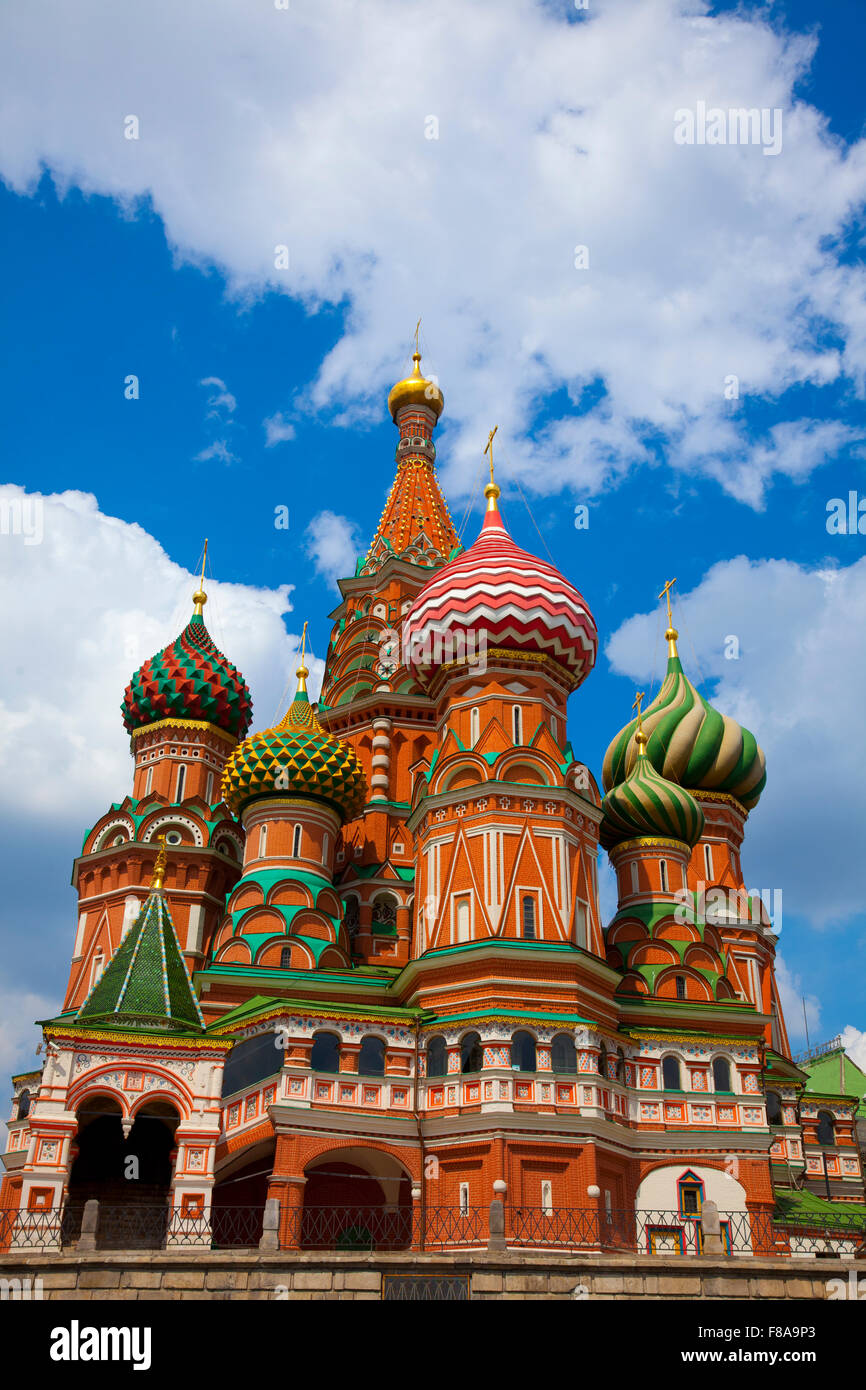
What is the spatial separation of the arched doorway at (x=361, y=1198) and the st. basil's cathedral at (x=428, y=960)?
0.08 m

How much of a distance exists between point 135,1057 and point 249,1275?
7.67m

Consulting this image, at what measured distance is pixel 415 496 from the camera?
38.3 metres

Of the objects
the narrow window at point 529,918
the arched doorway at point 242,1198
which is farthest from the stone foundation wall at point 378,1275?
the narrow window at point 529,918

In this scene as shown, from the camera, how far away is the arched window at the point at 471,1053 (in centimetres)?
2227

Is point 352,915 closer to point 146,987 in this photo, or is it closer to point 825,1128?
point 146,987

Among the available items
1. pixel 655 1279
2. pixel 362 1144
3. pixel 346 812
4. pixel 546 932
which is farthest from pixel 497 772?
pixel 655 1279

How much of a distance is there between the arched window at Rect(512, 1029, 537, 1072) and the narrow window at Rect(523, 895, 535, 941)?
195cm

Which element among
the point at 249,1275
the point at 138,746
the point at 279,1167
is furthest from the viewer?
the point at 138,746

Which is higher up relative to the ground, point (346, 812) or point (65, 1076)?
point (346, 812)

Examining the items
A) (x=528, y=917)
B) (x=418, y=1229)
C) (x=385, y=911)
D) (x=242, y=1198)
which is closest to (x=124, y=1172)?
(x=242, y=1198)

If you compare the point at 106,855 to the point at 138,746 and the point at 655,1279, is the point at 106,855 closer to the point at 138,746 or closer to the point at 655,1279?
the point at 138,746

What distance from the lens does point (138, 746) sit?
3341 cm

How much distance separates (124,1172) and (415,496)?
22878 millimetres

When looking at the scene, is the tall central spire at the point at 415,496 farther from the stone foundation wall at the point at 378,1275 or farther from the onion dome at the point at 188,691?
the stone foundation wall at the point at 378,1275
